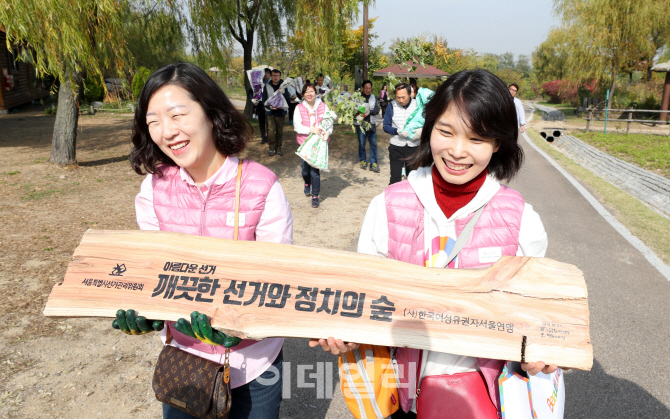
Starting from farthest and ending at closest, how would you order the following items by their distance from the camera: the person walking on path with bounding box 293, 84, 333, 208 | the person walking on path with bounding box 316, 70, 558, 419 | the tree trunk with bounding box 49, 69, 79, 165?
the tree trunk with bounding box 49, 69, 79, 165, the person walking on path with bounding box 293, 84, 333, 208, the person walking on path with bounding box 316, 70, 558, 419

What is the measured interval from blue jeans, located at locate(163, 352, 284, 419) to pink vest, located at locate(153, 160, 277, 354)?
0.16m

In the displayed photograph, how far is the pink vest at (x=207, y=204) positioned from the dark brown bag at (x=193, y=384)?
86mm

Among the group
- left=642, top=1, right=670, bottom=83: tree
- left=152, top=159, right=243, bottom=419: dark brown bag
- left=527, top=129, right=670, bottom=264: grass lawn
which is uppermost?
left=642, top=1, right=670, bottom=83: tree

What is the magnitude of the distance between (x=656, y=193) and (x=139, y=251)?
936 centimetres

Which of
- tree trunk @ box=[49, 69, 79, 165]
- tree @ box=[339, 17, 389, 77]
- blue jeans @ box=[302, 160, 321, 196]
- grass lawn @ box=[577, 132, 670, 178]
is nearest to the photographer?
blue jeans @ box=[302, 160, 321, 196]

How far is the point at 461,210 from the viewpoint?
1606 mm

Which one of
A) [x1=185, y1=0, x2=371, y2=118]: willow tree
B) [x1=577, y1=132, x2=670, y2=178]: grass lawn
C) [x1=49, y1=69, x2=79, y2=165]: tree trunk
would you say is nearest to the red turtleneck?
[x1=185, y1=0, x2=371, y2=118]: willow tree

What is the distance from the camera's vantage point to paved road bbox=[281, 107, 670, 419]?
2.84 meters

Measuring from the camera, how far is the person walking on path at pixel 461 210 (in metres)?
1.50

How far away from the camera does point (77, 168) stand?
9148 millimetres

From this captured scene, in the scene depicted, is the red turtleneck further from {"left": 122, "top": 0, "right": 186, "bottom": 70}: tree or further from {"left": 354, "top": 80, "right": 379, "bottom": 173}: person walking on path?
{"left": 122, "top": 0, "right": 186, "bottom": 70}: tree

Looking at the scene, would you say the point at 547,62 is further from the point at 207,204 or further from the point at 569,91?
the point at 207,204

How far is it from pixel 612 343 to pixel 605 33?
21.7 metres

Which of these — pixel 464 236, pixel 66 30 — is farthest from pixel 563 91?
pixel 464 236
